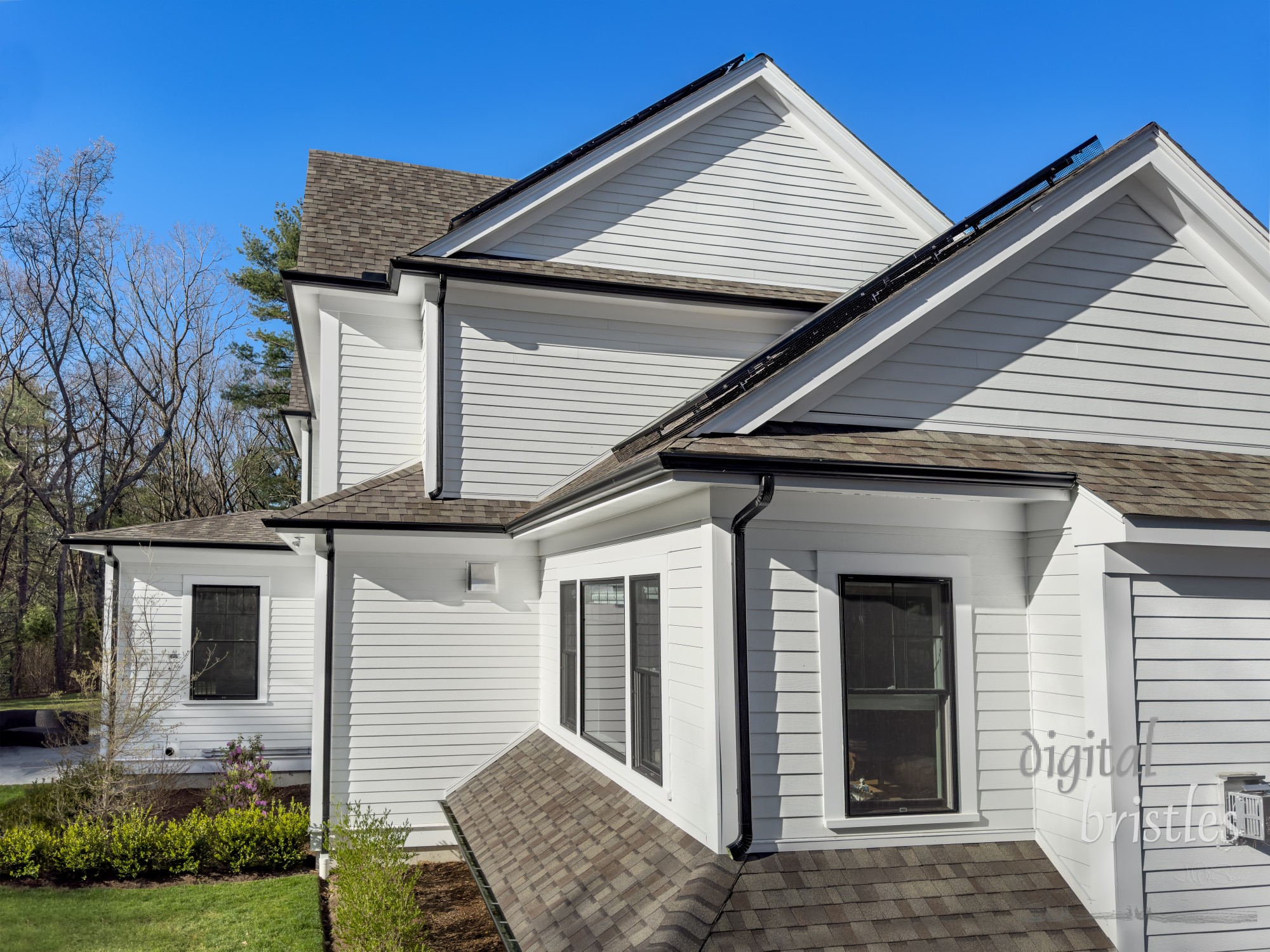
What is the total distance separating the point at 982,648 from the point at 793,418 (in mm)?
1941

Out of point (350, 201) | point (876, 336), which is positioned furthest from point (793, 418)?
point (350, 201)

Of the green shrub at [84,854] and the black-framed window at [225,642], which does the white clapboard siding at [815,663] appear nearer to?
the green shrub at [84,854]

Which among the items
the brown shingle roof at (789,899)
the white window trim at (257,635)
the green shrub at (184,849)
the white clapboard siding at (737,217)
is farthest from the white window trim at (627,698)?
the white window trim at (257,635)

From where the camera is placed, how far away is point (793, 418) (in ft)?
19.2

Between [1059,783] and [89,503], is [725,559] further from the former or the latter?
[89,503]

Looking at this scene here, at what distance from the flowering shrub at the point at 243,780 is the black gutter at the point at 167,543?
9.36ft

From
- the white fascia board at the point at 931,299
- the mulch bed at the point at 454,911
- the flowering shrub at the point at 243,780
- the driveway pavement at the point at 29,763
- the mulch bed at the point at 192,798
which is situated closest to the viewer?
the white fascia board at the point at 931,299

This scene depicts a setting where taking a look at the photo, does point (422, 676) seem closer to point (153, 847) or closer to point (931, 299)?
point (153, 847)

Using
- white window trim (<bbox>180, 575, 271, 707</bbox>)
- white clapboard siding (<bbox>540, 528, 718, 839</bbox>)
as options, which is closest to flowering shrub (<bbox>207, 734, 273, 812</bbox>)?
white window trim (<bbox>180, 575, 271, 707</bbox>)

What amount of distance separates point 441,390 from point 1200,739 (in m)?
7.47

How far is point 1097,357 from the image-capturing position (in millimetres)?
6469

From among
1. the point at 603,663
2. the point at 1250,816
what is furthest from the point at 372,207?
the point at 1250,816

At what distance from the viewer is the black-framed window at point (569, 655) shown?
8266 mm

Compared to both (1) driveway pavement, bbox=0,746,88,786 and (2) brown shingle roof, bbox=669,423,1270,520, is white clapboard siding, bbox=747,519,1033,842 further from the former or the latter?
(1) driveway pavement, bbox=0,746,88,786
